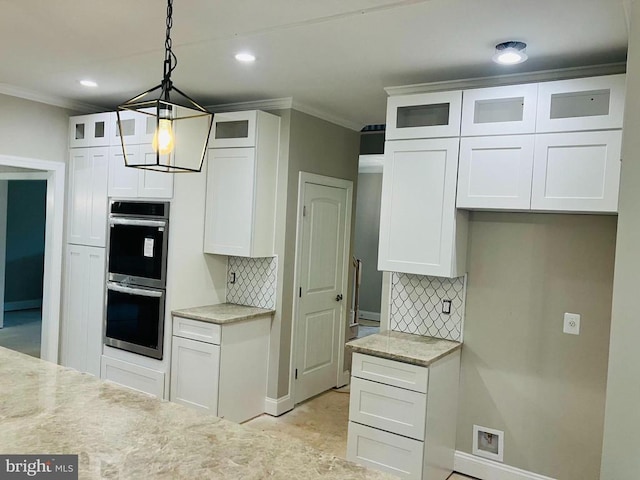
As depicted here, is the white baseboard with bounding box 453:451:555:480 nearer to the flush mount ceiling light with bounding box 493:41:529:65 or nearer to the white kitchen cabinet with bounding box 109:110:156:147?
the flush mount ceiling light with bounding box 493:41:529:65

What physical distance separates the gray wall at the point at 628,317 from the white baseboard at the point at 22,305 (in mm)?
9078

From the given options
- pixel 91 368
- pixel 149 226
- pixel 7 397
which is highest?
pixel 149 226

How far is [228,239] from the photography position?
13.5 feet

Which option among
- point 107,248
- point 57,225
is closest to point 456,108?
point 107,248

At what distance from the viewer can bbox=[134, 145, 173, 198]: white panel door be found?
3992 mm

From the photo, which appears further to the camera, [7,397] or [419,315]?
[419,315]

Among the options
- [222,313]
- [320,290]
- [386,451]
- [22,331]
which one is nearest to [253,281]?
[222,313]

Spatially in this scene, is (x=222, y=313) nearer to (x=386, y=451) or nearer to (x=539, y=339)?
(x=386, y=451)

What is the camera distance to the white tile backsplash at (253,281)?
431cm

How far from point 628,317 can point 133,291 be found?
3.72 m

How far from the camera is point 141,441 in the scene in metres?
1.47

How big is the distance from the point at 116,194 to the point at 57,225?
805mm

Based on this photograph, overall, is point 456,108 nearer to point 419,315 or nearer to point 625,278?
point 419,315

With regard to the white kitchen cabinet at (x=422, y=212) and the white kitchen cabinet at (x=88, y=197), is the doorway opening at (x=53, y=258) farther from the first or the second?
the white kitchen cabinet at (x=422, y=212)
